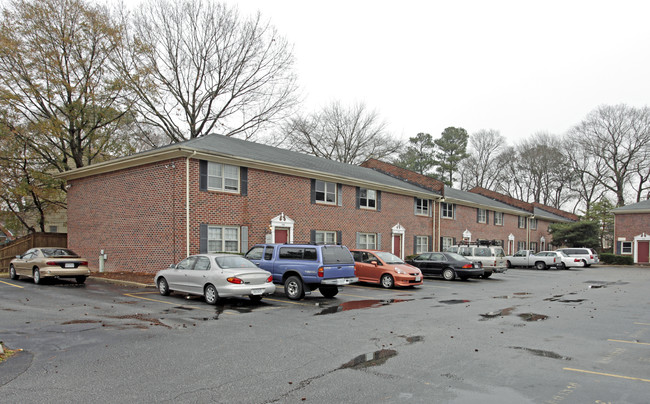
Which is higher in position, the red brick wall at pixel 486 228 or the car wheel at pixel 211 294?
the red brick wall at pixel 486 228

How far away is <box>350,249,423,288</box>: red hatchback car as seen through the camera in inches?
679

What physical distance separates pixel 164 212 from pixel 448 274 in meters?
13.1

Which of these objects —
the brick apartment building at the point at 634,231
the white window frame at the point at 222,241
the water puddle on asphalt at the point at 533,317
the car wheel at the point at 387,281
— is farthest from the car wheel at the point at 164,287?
the brick apartment building at the point at 634,231

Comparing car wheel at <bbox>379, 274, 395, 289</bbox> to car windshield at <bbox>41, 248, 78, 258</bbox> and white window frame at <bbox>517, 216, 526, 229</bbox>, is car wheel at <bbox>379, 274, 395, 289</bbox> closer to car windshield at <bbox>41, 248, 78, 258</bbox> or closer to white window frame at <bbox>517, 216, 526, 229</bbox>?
car windshield at <bbox>41, 248, 78, 258</bbox>

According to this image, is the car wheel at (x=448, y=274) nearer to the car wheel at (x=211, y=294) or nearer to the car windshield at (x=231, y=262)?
the car windshield at (x=231, y=262)

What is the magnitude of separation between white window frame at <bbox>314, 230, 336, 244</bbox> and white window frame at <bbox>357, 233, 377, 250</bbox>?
2.50 m

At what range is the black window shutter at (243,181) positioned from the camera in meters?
19.9

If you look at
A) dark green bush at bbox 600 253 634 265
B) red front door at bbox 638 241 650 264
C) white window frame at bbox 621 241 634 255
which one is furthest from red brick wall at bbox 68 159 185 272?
white window frame at bbox 621 241 634 255

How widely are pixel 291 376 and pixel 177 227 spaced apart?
1329 cm

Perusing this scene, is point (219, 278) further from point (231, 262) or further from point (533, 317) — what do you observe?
point (533, 317)

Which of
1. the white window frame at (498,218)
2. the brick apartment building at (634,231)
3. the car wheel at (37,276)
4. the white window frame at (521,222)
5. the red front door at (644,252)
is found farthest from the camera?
the white window frame at (521,222)

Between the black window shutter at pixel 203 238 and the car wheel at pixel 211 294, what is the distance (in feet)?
19.8

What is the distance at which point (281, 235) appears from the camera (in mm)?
21984

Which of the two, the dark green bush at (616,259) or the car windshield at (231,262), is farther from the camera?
the dark green bush at (616,259)
